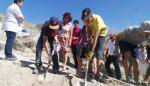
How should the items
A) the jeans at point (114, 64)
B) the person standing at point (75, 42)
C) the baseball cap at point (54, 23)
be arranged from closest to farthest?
1. the baseball cap at point (54, 23)
2. the person standing at point (75, 42)
3. the jeans at point (114, 64)

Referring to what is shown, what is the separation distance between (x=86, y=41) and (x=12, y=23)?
2289mm

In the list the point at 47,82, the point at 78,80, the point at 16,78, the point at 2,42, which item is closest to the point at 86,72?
the point at 78,80

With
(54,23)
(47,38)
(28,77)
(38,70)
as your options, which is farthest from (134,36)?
(28,77)

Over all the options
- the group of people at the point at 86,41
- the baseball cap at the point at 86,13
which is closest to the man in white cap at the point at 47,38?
the group of people at the point at 86,41

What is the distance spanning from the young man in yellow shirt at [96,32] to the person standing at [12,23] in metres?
1.76

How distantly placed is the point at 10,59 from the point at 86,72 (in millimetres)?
2136

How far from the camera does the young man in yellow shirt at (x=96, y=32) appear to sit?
10969mm

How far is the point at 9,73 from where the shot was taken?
35.2 ft

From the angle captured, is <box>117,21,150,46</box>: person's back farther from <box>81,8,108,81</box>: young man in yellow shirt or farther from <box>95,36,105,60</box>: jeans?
<box>95,36,105,60</box>: jeans

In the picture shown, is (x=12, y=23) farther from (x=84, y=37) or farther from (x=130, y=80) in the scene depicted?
(x=130, y=80)

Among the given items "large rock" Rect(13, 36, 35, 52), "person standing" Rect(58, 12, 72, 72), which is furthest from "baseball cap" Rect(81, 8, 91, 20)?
"large rock" Rect(13, 36, 35, 52)

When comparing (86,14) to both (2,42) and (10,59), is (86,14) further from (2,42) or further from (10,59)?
(2,42)

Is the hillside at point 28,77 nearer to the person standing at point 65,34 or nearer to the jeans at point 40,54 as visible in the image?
the jeans at point 40,54

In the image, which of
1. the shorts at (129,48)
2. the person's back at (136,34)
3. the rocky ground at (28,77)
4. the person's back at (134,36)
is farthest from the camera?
the shorts at (129,48)
